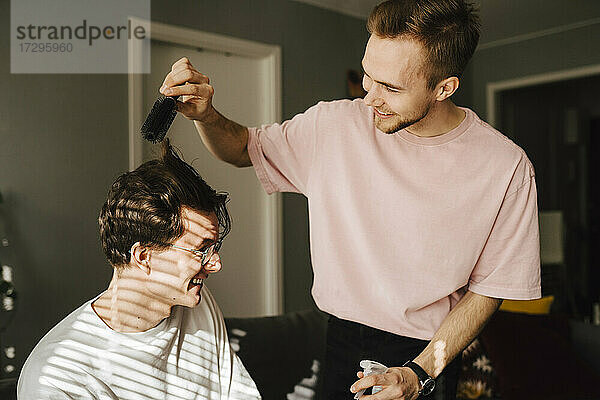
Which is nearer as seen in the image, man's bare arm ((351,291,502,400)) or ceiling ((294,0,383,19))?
man's bare arm ((351,291,502,400))

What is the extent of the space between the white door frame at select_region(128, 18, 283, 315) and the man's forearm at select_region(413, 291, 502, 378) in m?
2.34

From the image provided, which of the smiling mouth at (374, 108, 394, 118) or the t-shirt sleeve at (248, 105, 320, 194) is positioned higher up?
the smiling mouth at (374, 108, 394, 118)

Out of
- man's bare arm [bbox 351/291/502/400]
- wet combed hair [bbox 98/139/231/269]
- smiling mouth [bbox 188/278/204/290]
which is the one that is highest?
wet combed hair [bbox 98/139/231/269]

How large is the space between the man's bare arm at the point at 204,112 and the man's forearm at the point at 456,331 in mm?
660

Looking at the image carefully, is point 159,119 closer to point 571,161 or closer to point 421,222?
point 421,222

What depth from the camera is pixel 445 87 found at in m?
1.40

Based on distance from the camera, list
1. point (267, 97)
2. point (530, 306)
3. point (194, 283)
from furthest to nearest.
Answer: point (267, 97), point (530, 306), point (194, 283)

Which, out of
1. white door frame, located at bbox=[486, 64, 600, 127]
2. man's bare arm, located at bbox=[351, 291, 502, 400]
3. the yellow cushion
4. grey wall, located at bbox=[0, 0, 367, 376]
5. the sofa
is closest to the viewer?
man's bare arm, located at bbox=[351, 291, 502, 400]

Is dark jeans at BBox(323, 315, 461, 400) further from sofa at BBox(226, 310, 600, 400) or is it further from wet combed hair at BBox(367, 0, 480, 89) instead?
sofa at BBox(226, 310, 600, 400)

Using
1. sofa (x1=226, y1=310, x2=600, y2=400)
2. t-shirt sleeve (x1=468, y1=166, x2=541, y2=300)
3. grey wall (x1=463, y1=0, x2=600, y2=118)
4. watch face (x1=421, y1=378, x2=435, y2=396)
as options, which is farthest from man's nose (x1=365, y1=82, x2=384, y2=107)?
grey wall (x1=463, y1=0, x2=600, y2=118)

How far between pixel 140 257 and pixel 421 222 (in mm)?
662

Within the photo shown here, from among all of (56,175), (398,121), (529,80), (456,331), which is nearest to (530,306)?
(529,80)

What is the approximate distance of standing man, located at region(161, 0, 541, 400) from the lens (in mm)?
1399

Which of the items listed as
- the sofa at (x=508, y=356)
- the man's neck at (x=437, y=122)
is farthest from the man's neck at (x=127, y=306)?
the sofa at (x=508, y=356)
